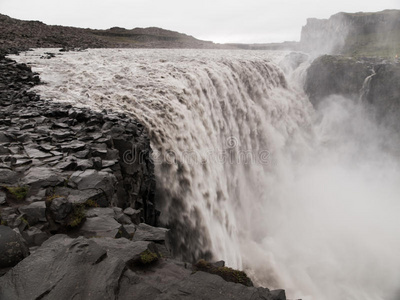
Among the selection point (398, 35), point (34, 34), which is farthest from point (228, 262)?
point (398, 35)

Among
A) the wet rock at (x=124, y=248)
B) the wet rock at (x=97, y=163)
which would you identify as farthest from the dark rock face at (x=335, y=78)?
the wet rock at (x=124, y=248)

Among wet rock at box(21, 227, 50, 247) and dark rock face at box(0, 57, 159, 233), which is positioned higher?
dark rock face at box(0, 57, 159, 233)

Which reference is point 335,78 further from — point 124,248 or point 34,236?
point 34,236

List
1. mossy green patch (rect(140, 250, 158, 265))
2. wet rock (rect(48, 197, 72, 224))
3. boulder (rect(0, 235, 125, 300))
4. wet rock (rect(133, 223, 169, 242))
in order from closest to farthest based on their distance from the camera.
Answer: boulder (rect(0, 235, 125, 300))
mossy green patch (rect(140, 250, 158, 265))
wet rock (rect(48, 197, 72, 224))
wet rock (rect(133, 223, 169, 242))

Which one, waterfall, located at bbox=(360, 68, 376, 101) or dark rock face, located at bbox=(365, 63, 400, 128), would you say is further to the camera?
waterfall, located at bbox=(360, 68, 376, 101)

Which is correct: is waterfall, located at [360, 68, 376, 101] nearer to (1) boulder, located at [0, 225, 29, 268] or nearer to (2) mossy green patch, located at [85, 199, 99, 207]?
(2) mossy green patch, located at [85, 199, 99, 207]

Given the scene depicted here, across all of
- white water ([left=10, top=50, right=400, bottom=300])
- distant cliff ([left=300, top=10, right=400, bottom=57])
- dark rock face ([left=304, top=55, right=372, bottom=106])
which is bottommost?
white water ([left=10, top=50, right=400, bottom=300])

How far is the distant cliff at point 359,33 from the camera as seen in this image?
6812 cm

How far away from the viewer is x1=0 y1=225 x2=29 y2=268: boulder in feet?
14.9

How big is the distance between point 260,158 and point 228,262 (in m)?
12.0

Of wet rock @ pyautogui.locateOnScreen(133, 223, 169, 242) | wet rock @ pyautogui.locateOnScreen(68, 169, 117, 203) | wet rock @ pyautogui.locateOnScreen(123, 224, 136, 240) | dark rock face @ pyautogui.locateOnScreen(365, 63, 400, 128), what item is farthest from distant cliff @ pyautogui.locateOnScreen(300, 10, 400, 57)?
wet rock @ pyautogui.locateOnScreen(123, 224, 136, 240)

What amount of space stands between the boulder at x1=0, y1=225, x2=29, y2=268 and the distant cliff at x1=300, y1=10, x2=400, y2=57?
74724mm

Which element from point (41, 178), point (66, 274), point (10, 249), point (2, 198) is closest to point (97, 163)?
point (41, 178)

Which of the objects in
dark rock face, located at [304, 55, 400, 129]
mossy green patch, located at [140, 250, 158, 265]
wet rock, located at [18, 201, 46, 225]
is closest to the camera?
mossy green patch, located at [140, 250, 158, 265]
